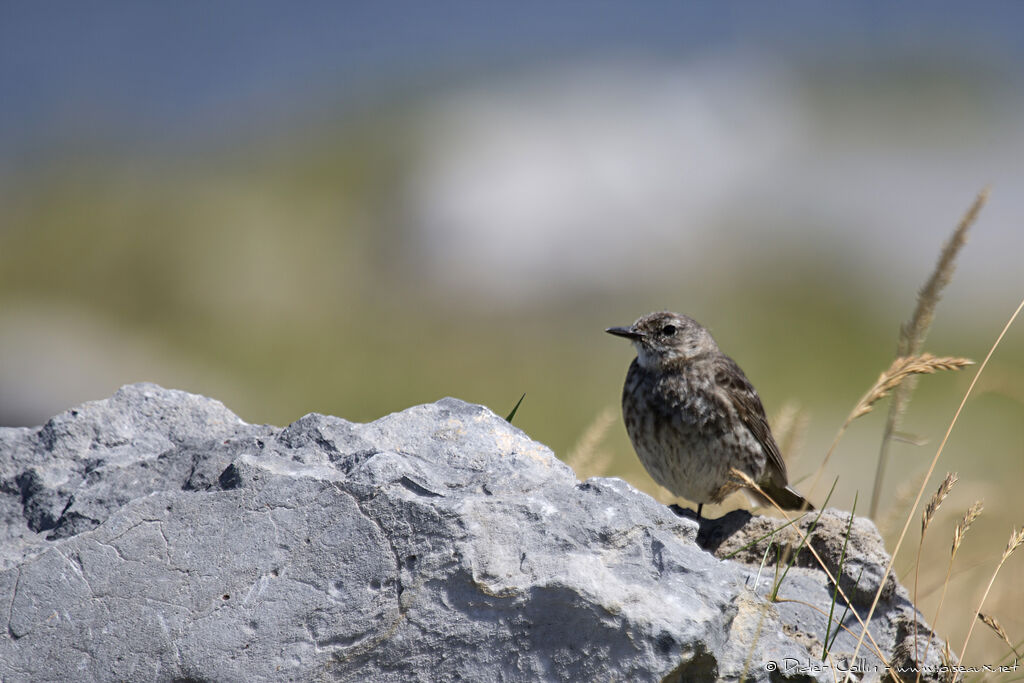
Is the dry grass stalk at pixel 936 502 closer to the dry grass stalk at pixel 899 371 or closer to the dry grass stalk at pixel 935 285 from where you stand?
the dry grass stalk at pixel 899 371

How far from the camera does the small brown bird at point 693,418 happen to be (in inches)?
228

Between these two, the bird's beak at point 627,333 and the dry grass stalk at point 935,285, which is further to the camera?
the bird's beak at point 627,333

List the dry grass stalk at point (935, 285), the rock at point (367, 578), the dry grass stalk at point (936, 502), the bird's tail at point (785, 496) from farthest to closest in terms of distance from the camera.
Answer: the bird's tail at point (785, 496)
the dry grass stalk at point (935, 285)
the dry grass stalk at point (936, 502)
the rock at point (367, 578)

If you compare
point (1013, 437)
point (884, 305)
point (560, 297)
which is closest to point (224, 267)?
point (560, 297)

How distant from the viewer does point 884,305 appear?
26.8 metres

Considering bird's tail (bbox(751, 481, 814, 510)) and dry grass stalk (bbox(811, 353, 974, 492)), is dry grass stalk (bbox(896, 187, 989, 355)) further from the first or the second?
dry grass stalk (bbox(811, 353, 974, 492))

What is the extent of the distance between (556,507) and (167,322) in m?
23.5

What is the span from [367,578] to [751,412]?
3514 millimetres

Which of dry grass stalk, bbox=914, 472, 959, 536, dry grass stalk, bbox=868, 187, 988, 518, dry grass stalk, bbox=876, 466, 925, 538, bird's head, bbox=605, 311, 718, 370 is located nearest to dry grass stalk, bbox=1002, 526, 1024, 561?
dry grass stalk, bbox=914, 472, 959, 536

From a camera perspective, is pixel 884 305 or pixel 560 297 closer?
pixel 884 305

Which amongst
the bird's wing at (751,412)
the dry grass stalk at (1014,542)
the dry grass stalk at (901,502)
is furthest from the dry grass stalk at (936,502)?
the bird's wing at (751,412)

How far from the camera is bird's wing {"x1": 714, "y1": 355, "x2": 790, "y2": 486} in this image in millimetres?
5895

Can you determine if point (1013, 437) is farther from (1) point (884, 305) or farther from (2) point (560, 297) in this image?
(2) point (560, 297)

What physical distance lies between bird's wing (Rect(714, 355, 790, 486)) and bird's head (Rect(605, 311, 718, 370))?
0.21 metres
